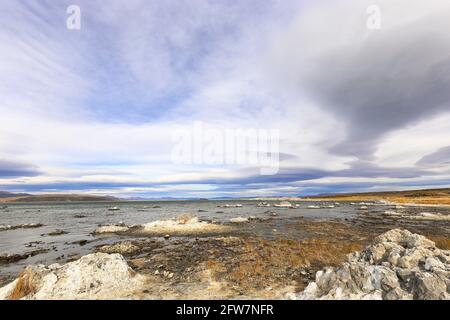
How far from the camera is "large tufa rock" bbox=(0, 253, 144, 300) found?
11.3 metres

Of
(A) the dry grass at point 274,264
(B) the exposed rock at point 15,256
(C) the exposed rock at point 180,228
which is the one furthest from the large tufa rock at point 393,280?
(C) the exposed rock at point 180,228

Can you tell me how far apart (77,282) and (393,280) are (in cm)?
1488

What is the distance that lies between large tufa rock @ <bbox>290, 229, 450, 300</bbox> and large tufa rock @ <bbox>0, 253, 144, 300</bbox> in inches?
346

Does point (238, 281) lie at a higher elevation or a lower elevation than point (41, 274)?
lower

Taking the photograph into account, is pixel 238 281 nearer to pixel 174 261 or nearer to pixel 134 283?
pixel 134 283

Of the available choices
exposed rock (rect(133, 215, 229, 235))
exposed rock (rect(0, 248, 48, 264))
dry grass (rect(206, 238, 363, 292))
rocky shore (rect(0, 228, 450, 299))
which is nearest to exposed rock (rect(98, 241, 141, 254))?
rocky shore (rect(0, 228, 450, 299))

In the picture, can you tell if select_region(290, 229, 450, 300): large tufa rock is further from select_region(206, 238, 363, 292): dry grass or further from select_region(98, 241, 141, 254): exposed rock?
select_region(98, 241, 141, 254): exposed rock

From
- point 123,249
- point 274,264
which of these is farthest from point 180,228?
point 274,264

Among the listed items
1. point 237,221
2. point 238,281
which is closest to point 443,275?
point 238,281

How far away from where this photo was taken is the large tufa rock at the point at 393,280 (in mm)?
9106

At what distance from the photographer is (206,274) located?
1499cm

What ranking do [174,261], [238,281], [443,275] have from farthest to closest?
1. [174,261]
2. [238,281]
3. [443,275]

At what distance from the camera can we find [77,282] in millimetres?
12023
